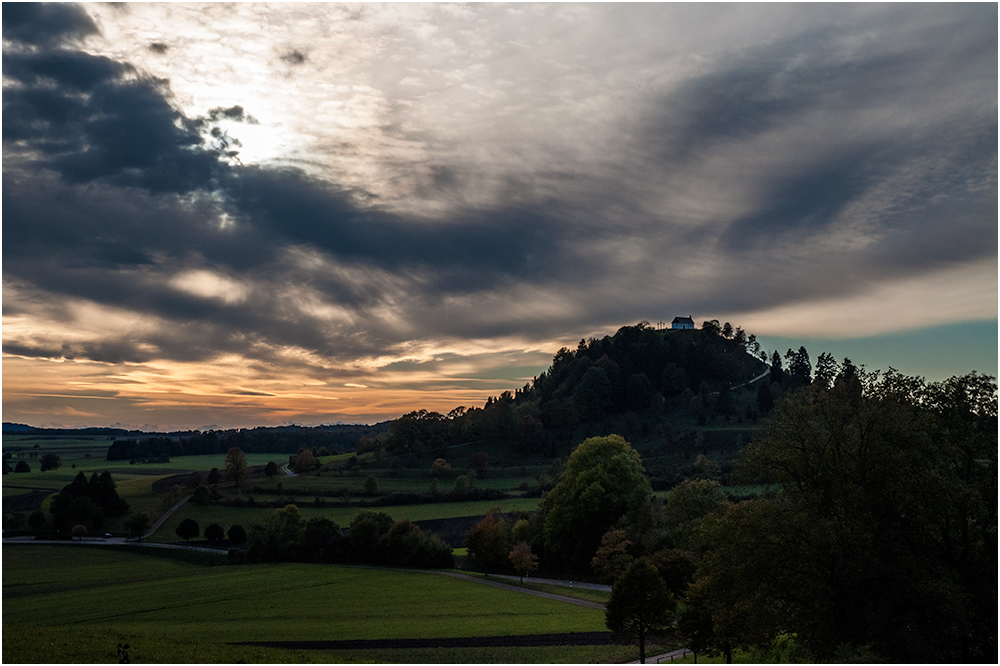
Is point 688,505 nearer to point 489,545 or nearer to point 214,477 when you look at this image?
point 489,545

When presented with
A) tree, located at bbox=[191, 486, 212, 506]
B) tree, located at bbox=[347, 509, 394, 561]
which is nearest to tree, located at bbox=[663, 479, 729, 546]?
tree, located at bbox=[347, 509, 394, 561]

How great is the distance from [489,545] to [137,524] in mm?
63971

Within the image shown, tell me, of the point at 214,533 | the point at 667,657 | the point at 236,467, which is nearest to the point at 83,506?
the point at 214,533

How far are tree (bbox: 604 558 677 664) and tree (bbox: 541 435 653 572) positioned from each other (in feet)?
111

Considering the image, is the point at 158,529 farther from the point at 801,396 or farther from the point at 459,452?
the point at 801,396

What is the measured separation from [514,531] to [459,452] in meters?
85.0

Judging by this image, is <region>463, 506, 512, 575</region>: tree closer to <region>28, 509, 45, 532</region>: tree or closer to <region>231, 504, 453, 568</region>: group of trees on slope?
<region>231, 504, 453, 568</region>: group of trees on slope

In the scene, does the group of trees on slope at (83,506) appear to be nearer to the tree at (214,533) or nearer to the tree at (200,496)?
the tree at (200,496)

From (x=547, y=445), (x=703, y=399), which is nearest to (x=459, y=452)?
(x=547, y=445)

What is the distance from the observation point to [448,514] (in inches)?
4286

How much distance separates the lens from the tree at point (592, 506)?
73438mm

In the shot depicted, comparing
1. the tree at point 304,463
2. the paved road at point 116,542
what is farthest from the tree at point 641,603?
the tree at point 304,463

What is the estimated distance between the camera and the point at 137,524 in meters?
99.6

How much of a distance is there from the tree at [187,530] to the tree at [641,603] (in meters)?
91.2
